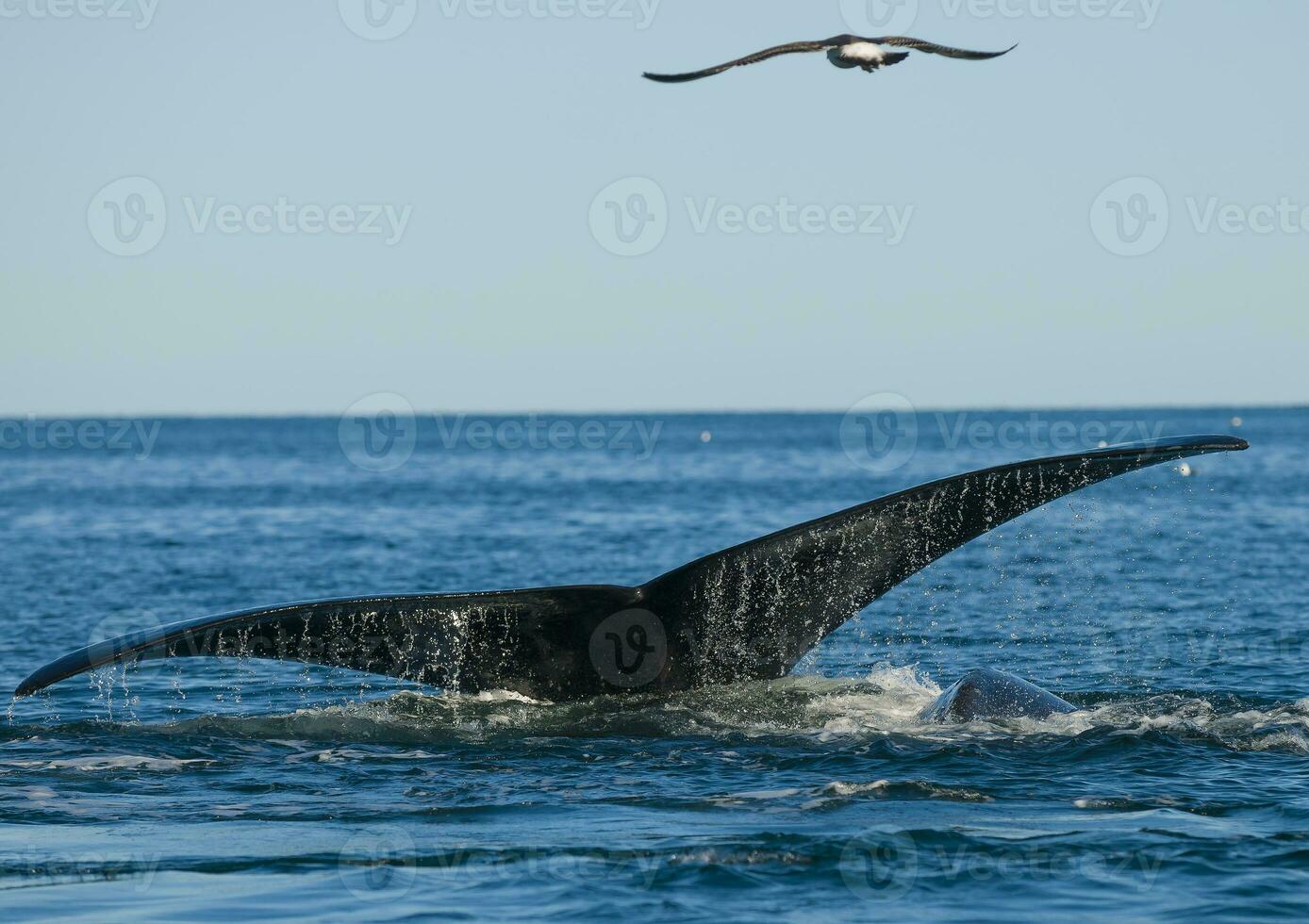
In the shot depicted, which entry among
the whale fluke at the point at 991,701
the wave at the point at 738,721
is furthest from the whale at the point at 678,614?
the whale fluke at the point at 991,701

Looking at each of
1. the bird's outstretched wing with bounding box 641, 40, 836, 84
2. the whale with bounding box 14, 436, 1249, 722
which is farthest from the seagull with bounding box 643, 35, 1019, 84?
the whale with bounding box 14, 436, 1249, 722

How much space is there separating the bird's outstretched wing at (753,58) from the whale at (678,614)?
2.37 m

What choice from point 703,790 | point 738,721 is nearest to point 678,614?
point 703,790

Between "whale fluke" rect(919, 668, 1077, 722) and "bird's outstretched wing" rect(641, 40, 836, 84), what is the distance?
155 inches

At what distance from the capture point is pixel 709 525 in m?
40.1

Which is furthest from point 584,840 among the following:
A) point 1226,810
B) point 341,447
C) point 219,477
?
point 341,447

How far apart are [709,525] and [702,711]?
30831mm

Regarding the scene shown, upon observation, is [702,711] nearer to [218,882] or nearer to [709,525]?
[218,882]

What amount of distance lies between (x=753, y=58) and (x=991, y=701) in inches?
160

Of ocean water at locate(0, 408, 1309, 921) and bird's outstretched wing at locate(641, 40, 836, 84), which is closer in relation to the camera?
ocean water at locate(0, 408, 1309, 921)

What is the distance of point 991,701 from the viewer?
32.7 ft

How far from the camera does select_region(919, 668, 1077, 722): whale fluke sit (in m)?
9.89

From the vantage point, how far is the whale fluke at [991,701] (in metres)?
9.89

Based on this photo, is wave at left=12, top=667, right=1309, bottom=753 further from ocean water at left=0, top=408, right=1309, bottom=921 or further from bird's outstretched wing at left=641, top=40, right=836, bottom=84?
bird's outstretched wing at left=641, top=40, right=836, bottom=84
